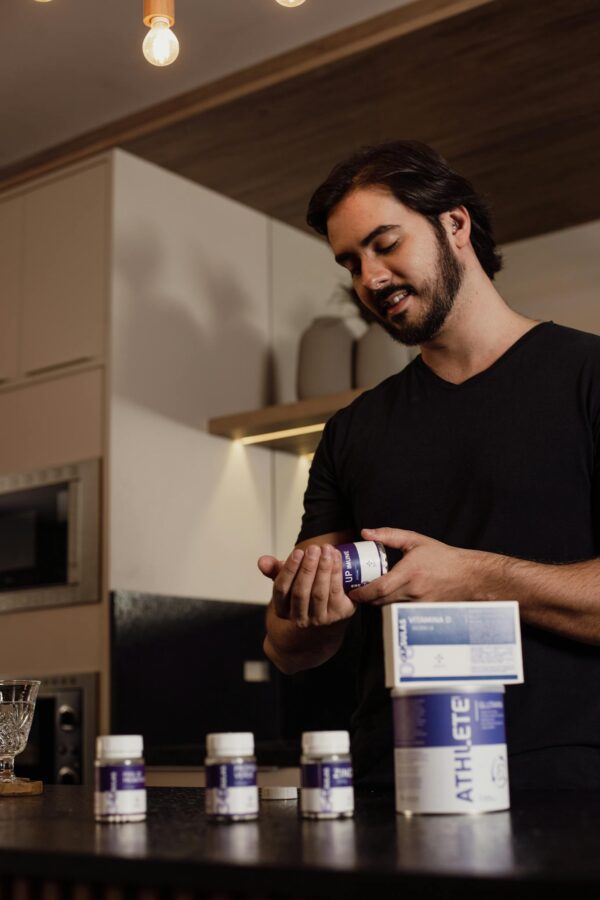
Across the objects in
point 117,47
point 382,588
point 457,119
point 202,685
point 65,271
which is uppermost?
point 117,47

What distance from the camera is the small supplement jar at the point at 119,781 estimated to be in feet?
3.39

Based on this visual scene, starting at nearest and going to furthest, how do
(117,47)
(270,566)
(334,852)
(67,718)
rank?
1. (334,852)
2. (270,566)
3. (117,47)
4. (67,718)

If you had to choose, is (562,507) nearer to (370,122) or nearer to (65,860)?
(65,860)

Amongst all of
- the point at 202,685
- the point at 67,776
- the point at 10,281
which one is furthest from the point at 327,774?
the point at 10,281

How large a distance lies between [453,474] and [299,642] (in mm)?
320

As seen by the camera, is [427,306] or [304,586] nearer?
[304,586]

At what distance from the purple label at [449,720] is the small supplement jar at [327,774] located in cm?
5

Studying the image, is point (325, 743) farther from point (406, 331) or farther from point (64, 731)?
point (64, 731)

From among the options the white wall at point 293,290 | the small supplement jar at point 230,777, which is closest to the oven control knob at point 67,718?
the white wall at point 293,290

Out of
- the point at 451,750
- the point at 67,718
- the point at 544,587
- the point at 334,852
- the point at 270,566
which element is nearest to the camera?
the point at 334,852

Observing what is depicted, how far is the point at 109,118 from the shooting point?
3084mm

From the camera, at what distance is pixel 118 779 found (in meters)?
1.04

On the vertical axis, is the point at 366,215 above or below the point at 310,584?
above

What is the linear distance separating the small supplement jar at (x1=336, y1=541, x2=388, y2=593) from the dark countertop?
28cm
